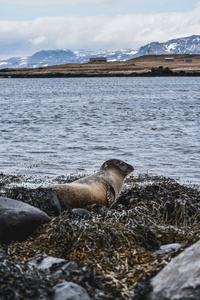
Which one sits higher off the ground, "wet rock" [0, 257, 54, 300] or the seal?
"wet rock" [0, 257, 54, 300]

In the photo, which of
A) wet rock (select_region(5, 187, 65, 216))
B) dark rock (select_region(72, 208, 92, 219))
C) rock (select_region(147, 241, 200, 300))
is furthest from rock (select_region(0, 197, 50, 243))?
rock (select_region(147, 241, 200, 300))

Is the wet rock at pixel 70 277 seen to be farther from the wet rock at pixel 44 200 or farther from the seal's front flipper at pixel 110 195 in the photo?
the seal's front flipper at pixel 110 195

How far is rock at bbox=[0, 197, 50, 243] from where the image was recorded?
4.82 m

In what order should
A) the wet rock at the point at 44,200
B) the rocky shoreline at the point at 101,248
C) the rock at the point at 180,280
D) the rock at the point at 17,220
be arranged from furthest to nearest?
the wet rock at the point at 44,200 → the rock at the point at 17,220 → the rocky shoreline at the point at 101,248 → the rock at the point at 180,280

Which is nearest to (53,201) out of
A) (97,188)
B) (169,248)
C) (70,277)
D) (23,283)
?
(97,188)

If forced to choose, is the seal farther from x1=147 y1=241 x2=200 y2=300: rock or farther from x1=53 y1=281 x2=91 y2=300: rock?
x1=147 y1=241 x2=200 y2=300: rock

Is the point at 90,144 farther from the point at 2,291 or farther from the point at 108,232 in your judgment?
the point at 2,291

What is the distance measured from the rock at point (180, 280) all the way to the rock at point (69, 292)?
1.69 feet

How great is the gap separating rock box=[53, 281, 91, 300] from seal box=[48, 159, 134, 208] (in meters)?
3.41

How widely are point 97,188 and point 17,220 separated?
2.55m

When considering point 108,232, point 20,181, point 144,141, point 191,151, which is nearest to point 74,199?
point 108,232

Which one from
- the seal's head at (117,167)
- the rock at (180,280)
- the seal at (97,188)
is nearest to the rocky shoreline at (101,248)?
the rock at (180,280)

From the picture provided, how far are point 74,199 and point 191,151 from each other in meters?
7.92

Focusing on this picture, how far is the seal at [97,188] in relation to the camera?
669cm
